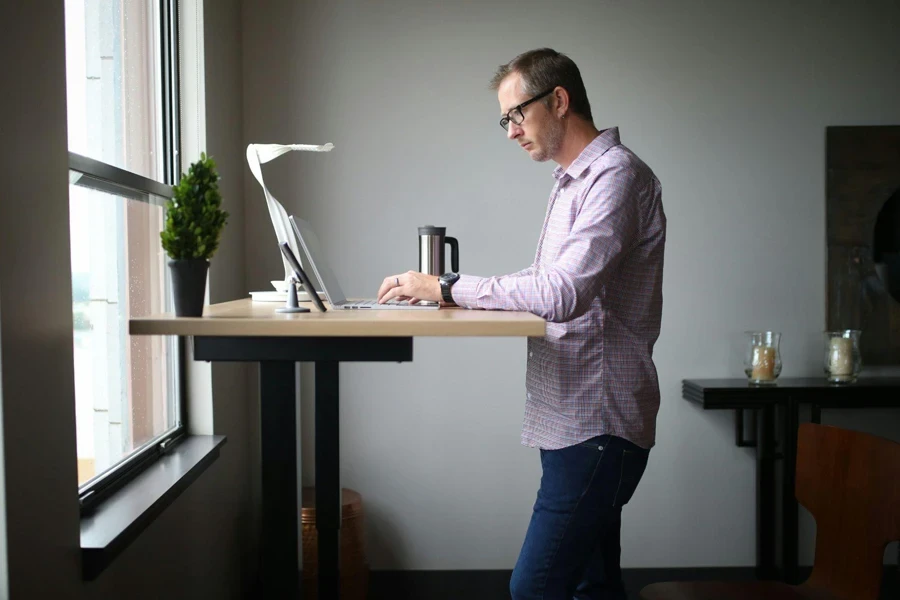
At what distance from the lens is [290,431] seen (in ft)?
4.93

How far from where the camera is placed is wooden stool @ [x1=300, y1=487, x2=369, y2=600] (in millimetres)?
2936

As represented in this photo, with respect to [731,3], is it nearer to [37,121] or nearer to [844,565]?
[844,565]

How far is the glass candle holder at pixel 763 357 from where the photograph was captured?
10.0 feet

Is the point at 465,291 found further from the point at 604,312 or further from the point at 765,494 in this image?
the point at 765,494

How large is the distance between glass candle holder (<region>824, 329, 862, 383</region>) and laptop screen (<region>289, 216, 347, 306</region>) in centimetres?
213

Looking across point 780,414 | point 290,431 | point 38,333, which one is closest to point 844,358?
point 780,414

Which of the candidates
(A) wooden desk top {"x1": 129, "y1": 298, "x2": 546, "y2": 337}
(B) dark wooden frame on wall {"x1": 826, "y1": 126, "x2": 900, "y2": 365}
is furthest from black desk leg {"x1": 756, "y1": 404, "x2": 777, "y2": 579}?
(A) wooden desk top {"x1": 129, "y1": 298, "x2": 546, "y2": 337}

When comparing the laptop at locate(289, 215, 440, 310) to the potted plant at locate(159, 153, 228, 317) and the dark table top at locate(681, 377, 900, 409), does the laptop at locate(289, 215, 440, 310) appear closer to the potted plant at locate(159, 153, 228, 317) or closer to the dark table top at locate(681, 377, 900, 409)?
the potted plant at locate(159, 153, 228, 317)

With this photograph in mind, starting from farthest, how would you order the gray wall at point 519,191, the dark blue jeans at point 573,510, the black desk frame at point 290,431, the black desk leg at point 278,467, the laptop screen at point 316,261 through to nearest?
1. the gray wall at point 519,191
2. the dark blue jeans at point 573,510
3. the laptop screen at point 316,261
4. the black desk leg at point 278,467
5. the black desk frame at point 290,431

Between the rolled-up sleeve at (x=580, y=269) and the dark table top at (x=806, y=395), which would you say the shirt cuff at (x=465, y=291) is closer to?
the rolled-up sleeve at (x=580, y=269)

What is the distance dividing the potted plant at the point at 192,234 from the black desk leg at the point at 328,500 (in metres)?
0.30

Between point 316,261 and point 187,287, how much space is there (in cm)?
34

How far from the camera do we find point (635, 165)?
68.1 inches

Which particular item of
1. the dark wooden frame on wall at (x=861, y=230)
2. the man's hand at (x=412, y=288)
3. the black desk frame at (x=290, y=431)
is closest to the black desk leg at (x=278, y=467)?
the black desk frame at (x=290, y=431)
